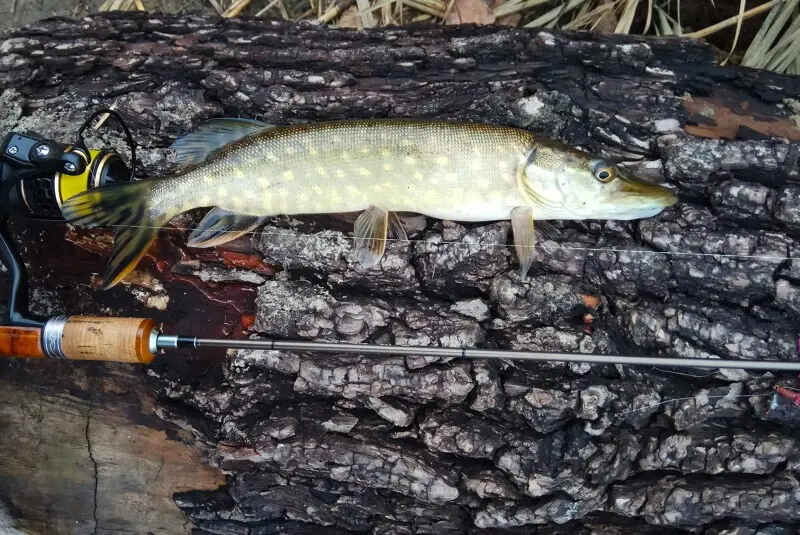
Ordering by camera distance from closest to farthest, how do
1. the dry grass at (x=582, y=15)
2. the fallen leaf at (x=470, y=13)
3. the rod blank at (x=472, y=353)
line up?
the rod blank at (x=472, y=353) → the dry grass at (x=582, y=15) → the fallen leaf at (x=470, y=13)

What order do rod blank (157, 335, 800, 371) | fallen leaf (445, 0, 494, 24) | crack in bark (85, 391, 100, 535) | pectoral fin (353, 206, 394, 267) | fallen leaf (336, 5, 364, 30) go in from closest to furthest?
rod blank (157, 335, 800, 371)
pectoral fin (353, 206, 394, 267)
crack in bark (85, 391, 100, 535)
fallen leaf (445, 0, 494, 24)
fallen leaf (336, 5, 364, 30)

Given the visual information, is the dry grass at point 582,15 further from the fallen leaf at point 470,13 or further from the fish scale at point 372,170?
the fish scale at point 372,170

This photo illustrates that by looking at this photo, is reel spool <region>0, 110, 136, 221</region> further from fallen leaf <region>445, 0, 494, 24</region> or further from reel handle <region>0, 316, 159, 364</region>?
fallen leaf <region>445, 0, 494, 24</region>

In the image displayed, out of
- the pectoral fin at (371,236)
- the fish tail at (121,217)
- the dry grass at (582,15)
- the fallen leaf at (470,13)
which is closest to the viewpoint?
the fish tail at (121,217)

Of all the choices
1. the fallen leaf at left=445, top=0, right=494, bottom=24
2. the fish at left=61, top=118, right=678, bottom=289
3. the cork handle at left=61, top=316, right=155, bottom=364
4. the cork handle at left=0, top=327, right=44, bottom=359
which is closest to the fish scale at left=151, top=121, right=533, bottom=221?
the fish at left=61, top=118, right=678, bottom=289

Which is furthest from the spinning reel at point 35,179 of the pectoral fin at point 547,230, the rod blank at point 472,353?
the pectoral fin at point 547,230

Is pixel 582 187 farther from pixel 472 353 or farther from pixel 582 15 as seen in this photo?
pixel 582 15

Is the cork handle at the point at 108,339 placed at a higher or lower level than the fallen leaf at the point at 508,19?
lower
